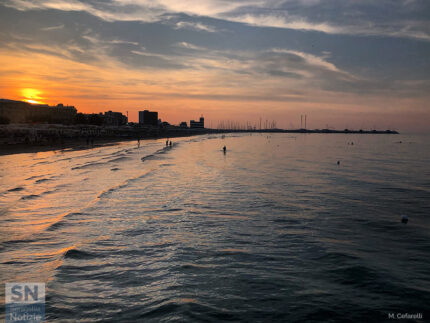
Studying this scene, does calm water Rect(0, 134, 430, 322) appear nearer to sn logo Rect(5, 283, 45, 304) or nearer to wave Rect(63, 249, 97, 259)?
wave Rect(63, 249, 97, 259)

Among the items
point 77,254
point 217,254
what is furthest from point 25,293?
point 217,254

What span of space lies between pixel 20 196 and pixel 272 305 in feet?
74.3

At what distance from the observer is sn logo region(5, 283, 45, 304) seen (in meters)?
8.90

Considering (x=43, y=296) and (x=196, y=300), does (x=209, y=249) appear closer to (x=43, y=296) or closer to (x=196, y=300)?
(x=196, y=300)
